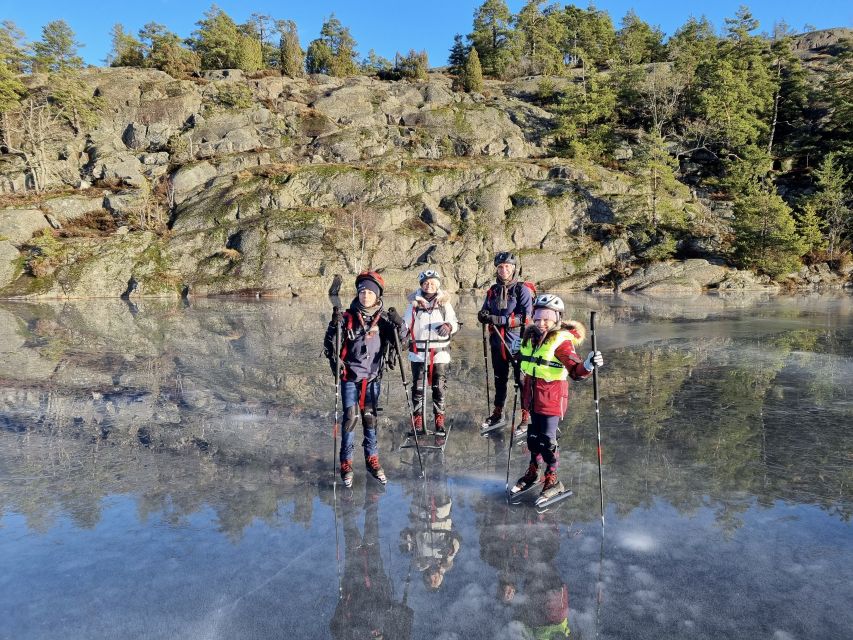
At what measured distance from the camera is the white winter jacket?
26.4 feet

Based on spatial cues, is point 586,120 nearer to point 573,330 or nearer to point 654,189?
point 654,189

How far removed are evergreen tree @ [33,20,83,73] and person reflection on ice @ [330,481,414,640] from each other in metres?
92.9

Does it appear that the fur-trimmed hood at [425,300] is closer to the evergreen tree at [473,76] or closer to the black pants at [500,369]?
the black pants at [500,369]

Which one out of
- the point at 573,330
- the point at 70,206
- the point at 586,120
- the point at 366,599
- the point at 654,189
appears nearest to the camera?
the point at 366,599

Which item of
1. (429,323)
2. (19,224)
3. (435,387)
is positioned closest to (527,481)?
(435,387)

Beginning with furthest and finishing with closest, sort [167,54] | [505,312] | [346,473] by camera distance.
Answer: [167,54]
[505,312]
[346,473]

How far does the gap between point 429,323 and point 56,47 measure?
95.2m

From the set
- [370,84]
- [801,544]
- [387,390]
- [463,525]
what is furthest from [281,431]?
[370,84]

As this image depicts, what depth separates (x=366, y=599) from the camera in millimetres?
4105

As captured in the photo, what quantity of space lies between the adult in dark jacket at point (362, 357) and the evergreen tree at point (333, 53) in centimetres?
8912

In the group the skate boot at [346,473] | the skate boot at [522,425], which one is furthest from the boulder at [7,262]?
the skate boot at [522,425]

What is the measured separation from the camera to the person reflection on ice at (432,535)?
453 cm

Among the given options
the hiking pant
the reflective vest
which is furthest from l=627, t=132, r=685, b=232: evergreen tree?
the hiking pant

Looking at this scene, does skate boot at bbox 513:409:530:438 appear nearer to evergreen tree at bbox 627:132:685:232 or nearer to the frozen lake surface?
the frozen lake surface
